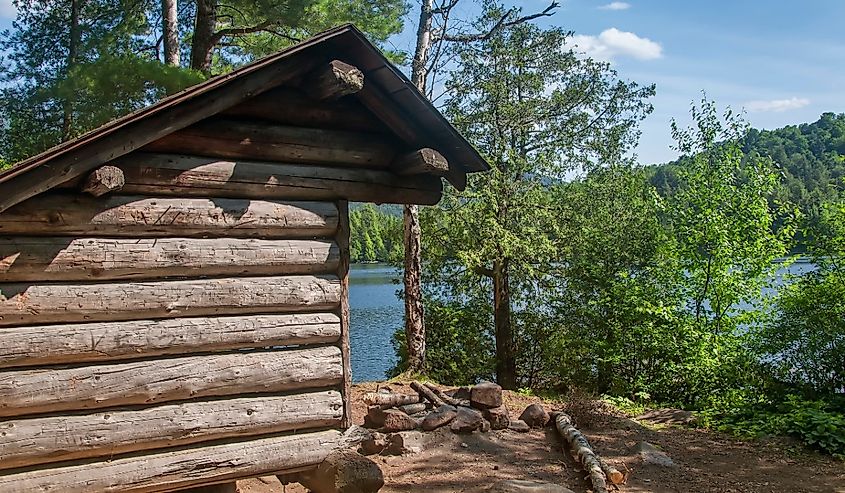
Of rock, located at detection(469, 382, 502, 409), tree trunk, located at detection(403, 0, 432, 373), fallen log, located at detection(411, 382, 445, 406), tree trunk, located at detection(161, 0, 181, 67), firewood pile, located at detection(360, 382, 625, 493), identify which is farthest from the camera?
tree trunk, located at detection(403, 0, 432, 373)

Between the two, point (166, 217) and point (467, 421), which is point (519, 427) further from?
point (166, 217)

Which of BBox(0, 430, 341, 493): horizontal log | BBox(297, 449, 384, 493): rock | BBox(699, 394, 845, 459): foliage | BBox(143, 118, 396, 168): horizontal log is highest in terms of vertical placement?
BBox(143, 118, 396, 168): horizontal log

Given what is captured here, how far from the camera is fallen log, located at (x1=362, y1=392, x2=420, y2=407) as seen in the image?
32.7ft

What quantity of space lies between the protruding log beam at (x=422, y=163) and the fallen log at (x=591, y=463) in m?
3.92

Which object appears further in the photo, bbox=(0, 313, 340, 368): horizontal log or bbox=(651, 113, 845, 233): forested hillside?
bbox=(651, 113, 845, 233): forested hillside

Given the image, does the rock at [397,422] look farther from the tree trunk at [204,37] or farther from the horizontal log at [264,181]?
the tree trunk at [204,37]

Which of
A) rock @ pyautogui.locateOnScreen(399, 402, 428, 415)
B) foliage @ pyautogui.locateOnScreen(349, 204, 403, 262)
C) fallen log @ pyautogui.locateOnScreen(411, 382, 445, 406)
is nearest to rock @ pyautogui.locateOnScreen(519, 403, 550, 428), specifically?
fallen log @ pyautogui.locateOnScreen(411, 382, 445, 406)

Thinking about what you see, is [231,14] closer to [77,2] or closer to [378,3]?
[378,3]

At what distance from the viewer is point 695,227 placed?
1434cm

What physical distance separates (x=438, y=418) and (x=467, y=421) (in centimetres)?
45

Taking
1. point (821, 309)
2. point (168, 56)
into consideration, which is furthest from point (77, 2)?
point (821, 309)

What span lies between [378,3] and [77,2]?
769 centimetres

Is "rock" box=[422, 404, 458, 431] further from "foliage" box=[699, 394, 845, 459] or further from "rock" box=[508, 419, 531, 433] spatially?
"foliage" box=[699, 394, 845, 459]

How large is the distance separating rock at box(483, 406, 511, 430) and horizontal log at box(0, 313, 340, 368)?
4.53m
